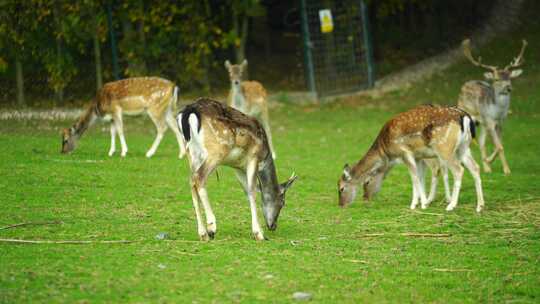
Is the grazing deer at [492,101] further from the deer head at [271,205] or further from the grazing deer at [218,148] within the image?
the grazing deer at [218,148]

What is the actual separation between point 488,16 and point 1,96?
13233mm

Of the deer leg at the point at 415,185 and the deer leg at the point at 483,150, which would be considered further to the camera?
the deer leg at the point at 483,150

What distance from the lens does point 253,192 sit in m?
7.98

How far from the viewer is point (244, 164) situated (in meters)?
8.18

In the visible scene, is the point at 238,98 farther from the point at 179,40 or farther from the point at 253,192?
the point at 253,192

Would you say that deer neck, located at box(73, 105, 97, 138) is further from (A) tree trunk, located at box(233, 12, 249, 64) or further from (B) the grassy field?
(A) tree trunk, located at box(233, 12, 249, 64)

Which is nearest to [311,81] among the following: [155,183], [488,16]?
[488,16]

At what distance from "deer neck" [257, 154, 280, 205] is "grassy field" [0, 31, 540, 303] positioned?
13.2 inches

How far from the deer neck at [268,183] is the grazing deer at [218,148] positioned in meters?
0.10

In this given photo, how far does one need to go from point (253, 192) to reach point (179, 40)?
1208 cm

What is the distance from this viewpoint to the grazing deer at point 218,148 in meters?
7.68

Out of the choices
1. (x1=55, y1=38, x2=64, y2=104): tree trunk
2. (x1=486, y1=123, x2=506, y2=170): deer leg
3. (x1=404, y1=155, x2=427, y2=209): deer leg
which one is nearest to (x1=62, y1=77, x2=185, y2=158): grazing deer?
(x1=55, y1=38, x2=64, y2=104): tree trunk

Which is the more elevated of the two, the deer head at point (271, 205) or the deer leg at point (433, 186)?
the deer head at point (271, 205)

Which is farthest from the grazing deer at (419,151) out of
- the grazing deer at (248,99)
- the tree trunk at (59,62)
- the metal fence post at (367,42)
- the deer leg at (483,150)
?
the metal fence post at (367,42)
